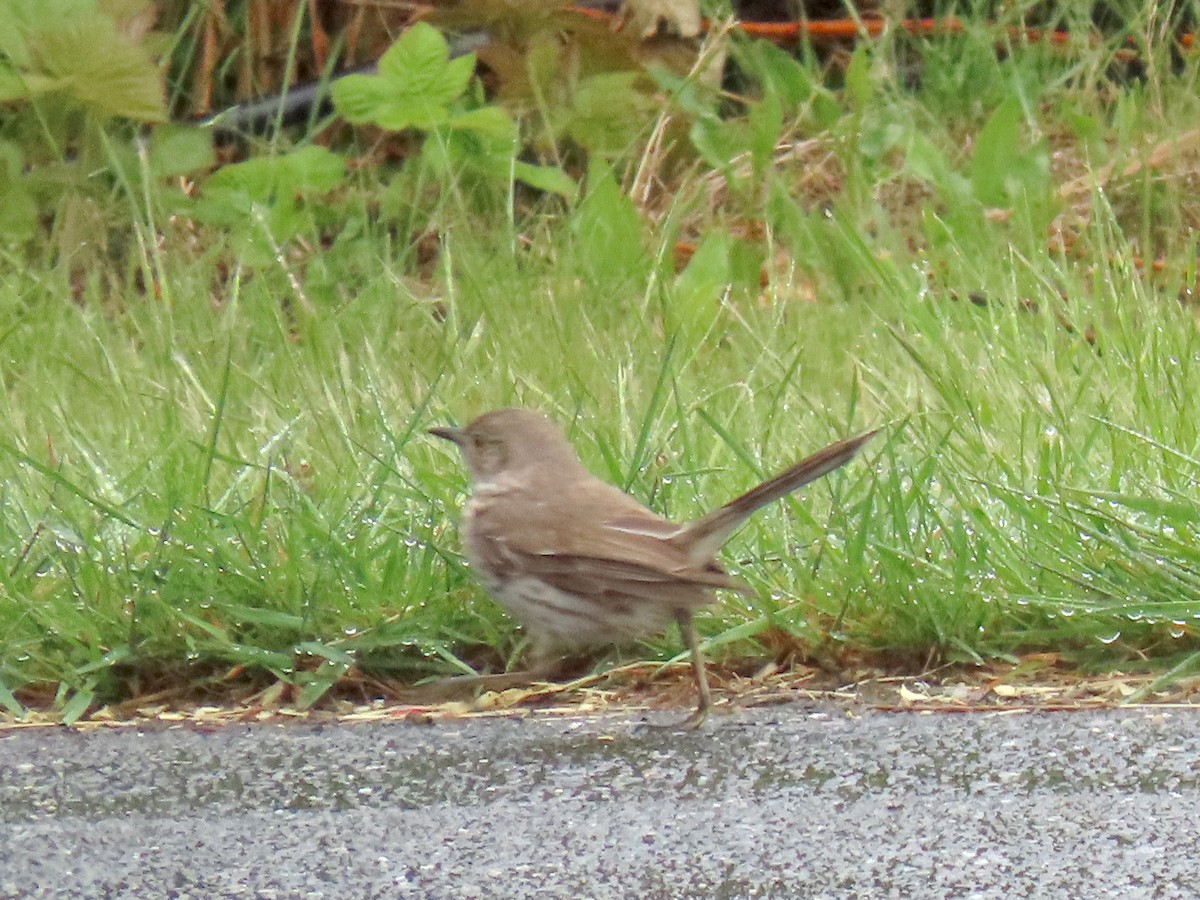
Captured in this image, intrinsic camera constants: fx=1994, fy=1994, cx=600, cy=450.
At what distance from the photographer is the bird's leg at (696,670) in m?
3.36

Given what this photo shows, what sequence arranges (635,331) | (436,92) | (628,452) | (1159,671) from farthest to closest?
(436,92), (635,331), (628,452), (1159,671)

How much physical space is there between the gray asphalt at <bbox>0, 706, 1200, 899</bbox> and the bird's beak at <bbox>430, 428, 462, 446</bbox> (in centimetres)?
93

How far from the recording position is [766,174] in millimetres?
7281

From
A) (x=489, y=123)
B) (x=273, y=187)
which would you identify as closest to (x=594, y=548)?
(x=489, y=123)

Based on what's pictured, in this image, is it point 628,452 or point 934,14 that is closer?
point 628,452

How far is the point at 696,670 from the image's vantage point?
3.40m

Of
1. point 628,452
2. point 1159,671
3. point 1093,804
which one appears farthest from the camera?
point 628,452

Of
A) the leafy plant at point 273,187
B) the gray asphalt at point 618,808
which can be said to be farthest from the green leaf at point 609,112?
the gray asphalt at point 618,808

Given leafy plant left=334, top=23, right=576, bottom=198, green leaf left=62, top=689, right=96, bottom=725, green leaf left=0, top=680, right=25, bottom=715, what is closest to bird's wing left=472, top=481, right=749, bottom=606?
green leaf left=62, top=689, right=96, bottom=725

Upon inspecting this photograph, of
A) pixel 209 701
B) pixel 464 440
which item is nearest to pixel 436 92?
pixel 464 440

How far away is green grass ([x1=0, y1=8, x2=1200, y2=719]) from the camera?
3682 millimetres

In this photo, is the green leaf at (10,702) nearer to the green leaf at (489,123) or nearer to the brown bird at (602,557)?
the brown bird at (602,557)

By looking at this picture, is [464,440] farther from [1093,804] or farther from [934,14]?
[934,14]

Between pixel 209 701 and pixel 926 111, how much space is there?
16.5 ft
